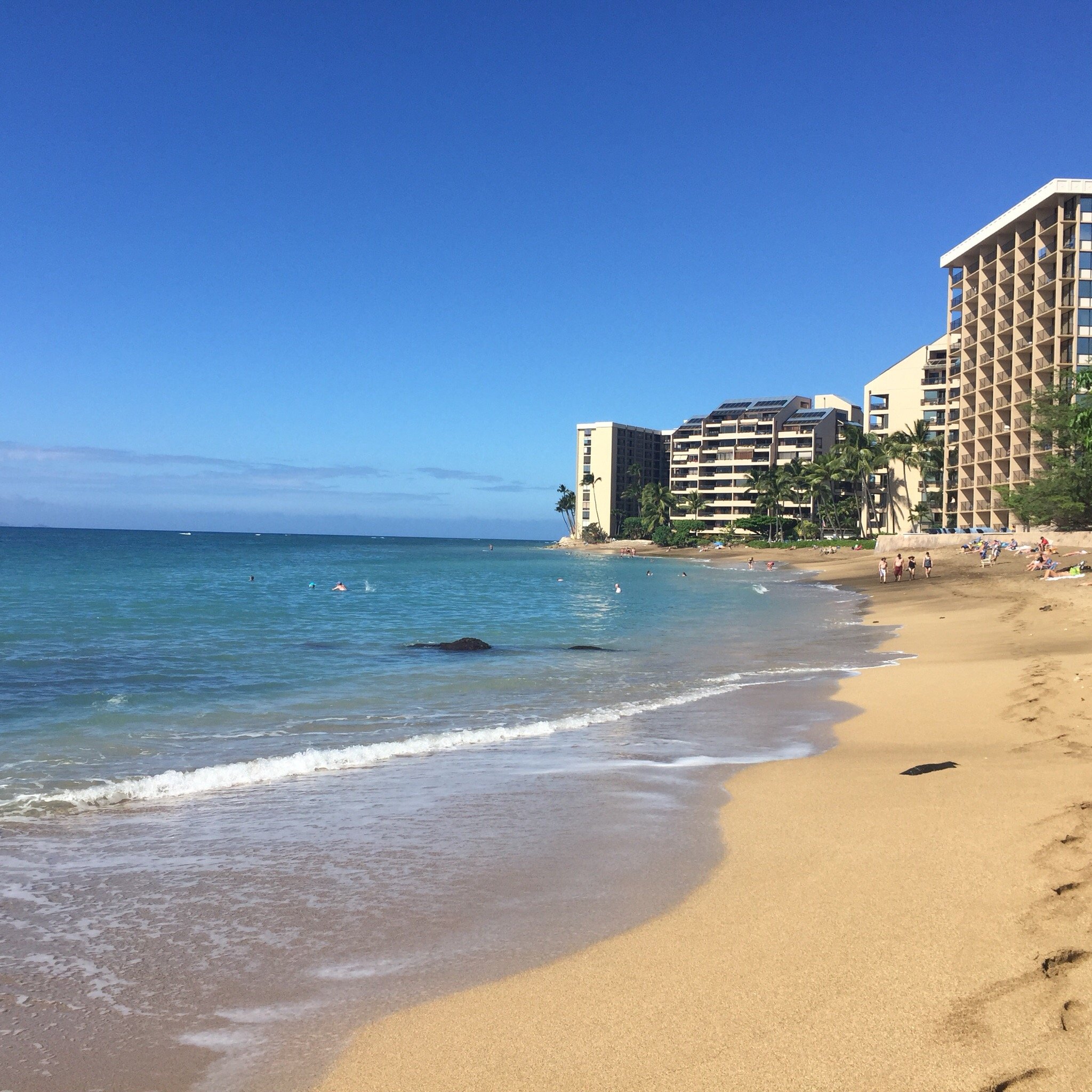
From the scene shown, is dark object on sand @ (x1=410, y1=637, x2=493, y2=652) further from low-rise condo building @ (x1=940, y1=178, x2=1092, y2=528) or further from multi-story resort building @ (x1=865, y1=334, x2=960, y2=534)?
multi-story resort building @ (x1=865, y1=334, x2=960, y2=534)

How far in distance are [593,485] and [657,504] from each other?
30.5m

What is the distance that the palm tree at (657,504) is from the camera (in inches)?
6142

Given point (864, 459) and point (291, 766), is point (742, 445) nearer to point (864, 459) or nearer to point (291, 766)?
point (864, 459)

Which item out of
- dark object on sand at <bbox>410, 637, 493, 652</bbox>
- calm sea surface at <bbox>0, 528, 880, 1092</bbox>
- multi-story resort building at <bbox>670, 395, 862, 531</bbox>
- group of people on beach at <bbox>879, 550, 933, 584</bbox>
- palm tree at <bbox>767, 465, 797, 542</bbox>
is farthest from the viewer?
multi-story resort building at <bbox>670, 395, 862, 531</bbox>

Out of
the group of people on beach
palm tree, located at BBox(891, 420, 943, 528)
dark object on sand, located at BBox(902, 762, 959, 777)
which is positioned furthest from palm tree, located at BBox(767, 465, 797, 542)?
dark object on sand, located at BBox(902, 762, 959, 777)

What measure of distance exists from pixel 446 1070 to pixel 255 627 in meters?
27.3

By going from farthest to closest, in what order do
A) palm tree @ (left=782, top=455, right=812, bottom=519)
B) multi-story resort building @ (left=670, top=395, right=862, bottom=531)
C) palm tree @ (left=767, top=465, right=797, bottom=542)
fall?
multi-story resort building @ (left=670, top=395, right=862, bottom=531), palm tree @ (left=767, top=465, right=797, bottom=542), palm tree @ (left=782, top=455, right=812, bottom=519)

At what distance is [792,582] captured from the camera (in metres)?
61.1

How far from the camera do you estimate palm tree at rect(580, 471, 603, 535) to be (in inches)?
7264

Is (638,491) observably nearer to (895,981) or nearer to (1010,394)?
(1010,394)

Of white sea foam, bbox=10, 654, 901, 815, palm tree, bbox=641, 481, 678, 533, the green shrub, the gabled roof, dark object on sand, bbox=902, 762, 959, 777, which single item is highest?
the gabled roof

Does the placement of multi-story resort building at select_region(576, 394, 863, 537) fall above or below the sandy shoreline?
above

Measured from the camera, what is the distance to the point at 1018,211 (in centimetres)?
7350

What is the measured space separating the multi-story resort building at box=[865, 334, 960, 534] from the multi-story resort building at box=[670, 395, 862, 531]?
2686cm
